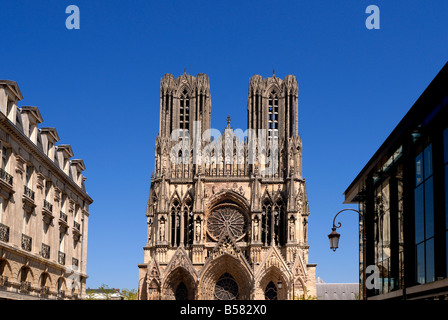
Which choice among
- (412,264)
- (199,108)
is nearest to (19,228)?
(412,264)

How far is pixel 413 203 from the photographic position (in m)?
22.2

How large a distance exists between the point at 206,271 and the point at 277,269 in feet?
22.7

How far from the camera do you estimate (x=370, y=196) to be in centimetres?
2933

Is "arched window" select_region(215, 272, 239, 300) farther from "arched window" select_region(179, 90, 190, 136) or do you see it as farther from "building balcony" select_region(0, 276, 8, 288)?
"building balcony" select_region(0, 276, 8, 288)

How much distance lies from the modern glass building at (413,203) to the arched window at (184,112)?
146ft

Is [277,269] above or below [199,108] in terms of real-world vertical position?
below

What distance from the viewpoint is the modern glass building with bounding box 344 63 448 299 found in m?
19.0

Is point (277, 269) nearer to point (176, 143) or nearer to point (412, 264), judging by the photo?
point (176, 143)

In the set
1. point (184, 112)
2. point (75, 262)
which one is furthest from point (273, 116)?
point (75, 262)

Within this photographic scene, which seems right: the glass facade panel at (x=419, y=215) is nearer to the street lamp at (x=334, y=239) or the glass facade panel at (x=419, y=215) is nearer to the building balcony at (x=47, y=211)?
the street lamp at (x=334, y=239)

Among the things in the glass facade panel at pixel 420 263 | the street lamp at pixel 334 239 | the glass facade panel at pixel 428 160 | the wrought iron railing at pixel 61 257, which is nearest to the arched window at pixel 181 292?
the wrought iron railing at pixel 61 257

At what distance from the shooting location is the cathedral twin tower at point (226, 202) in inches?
2601

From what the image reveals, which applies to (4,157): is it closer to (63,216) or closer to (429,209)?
(63,216)

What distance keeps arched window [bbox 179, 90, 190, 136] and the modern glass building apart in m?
44.4
